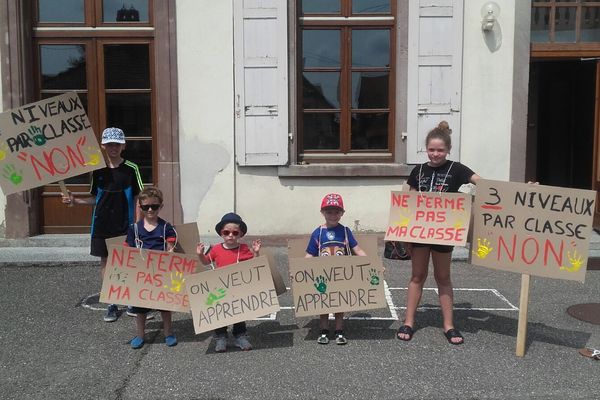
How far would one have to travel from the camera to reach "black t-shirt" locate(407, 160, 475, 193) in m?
4.33

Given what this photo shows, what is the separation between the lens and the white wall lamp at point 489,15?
7355mm

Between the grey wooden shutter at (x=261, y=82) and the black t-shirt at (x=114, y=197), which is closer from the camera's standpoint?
the black t-shirt at (x=114, y=197)

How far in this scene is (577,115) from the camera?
9.59 m

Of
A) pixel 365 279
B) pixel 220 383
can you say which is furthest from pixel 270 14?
pixel 220 383

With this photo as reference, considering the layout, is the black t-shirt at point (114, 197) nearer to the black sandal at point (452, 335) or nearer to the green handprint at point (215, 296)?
the green handprint at point (215, 296)

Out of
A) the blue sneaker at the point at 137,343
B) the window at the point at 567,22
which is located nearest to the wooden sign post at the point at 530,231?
the blue sneaker at the point at 137,343

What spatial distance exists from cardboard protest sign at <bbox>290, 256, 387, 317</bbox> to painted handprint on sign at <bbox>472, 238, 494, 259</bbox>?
0.78 meters

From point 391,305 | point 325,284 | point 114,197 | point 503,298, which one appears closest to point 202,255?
point 325,284

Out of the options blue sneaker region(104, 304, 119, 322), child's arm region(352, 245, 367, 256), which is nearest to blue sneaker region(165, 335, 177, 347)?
blue sneaker region(104, 304, 119, 322)

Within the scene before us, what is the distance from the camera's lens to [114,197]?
4.74 metres

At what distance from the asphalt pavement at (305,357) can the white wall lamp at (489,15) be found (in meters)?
3.49

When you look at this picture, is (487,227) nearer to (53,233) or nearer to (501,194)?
(501,194)

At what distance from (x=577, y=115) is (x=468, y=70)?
3112 millimetres

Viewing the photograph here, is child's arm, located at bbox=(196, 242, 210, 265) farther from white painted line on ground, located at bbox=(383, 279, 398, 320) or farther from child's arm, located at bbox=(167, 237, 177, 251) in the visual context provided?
white painted line on ground, located at bbox=(383, 279, 398, 320)
